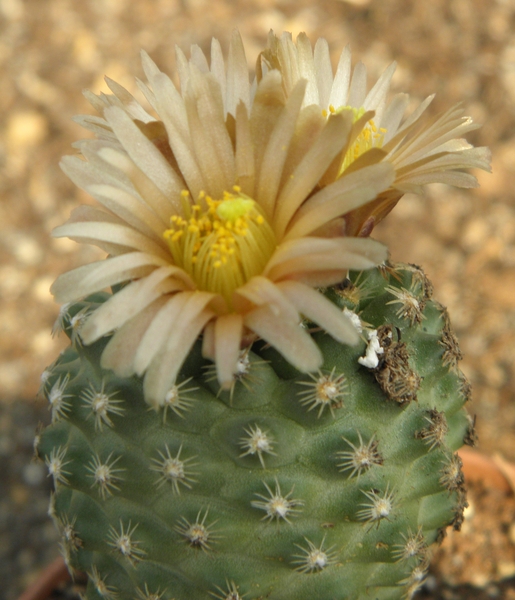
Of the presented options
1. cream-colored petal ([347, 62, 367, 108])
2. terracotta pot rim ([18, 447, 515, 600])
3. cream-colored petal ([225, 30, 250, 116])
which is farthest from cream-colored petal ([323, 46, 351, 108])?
terracotta pot rim ([18, 447, 515, 600])

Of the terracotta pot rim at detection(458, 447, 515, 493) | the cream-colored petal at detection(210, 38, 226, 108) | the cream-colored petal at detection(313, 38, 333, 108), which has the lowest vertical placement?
the terracotta pot rim at detection(458, 447, 515, 493)

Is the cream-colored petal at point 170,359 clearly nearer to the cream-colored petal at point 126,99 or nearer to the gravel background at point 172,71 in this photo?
the cream-colored petal at point 126,99

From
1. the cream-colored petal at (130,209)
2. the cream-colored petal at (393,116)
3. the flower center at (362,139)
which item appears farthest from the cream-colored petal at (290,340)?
the cream-colored petal at (393,116)

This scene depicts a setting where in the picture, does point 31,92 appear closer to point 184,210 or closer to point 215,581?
point 184,210

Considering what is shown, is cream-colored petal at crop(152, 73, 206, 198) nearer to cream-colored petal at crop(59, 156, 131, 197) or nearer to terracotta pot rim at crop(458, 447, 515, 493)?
cream-colored petal at crop(59, 156, 131, 197)

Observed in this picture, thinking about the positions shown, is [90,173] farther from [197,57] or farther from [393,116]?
[393,116]

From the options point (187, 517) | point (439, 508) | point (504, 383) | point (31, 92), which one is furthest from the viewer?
point (31, 92)

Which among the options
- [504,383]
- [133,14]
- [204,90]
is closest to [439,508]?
[204,90]
